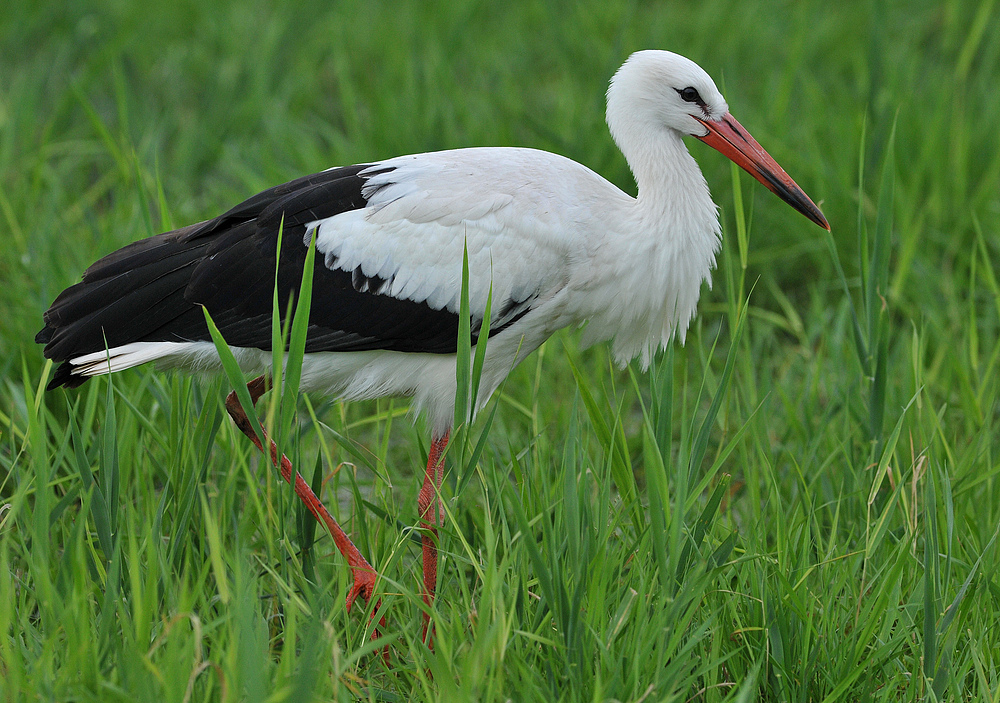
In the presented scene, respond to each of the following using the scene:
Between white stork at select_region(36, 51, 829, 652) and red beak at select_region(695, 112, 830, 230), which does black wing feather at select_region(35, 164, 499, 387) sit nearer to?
white stork at select_region(36, 51, 829, 652)

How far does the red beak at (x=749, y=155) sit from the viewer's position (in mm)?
3016

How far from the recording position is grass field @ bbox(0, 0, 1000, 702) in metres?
2.14

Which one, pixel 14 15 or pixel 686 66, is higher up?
pixel 14 15

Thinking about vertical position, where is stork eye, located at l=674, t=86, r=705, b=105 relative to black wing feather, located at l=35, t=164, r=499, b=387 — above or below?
above

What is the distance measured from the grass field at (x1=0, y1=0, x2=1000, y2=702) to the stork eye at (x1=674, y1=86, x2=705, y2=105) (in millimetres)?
326

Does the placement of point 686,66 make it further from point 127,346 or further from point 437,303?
point 127,346

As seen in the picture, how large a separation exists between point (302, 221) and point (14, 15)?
4.28 m

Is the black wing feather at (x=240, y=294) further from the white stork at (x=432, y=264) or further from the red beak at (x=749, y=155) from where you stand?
the red beak at (x=749, y=155)

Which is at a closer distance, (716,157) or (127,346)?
(127,346)

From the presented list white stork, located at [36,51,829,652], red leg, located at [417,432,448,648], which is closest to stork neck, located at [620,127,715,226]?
white stork, located at [36,51,829,652]

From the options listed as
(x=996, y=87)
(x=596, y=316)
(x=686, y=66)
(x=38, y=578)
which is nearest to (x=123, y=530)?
(x=38, y=578)

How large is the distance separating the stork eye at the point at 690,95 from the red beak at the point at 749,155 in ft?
0.16

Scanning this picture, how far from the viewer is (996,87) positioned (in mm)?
5203

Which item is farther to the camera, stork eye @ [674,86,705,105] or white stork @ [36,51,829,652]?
stork eye @ [674,86,705,105]
